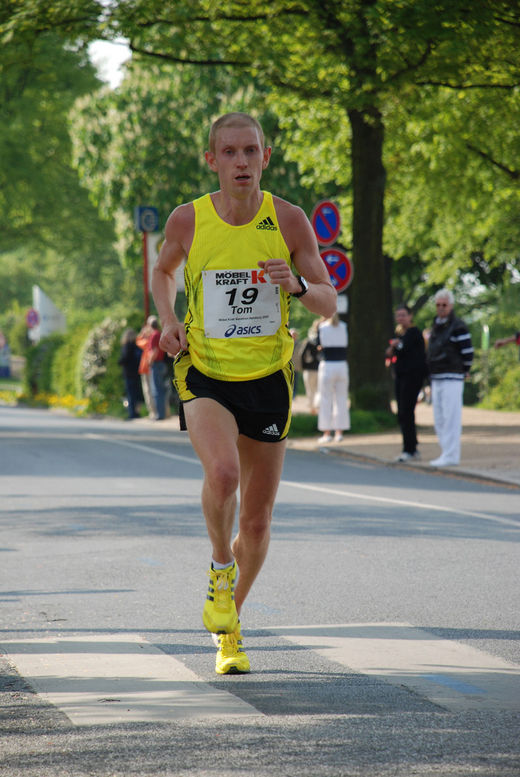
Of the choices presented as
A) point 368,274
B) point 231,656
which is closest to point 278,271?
point 231,656

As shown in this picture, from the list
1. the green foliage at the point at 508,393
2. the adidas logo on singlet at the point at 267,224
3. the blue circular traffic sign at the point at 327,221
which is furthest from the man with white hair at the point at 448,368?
the green foliage at the point at 508,393

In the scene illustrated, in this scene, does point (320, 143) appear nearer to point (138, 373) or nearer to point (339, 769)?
point (138, 373)

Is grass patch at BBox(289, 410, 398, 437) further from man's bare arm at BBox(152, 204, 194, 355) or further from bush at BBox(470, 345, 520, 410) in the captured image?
man's bare arm at BBox(152, 204, 194, 355)

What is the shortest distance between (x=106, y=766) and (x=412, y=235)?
28384 millimetres

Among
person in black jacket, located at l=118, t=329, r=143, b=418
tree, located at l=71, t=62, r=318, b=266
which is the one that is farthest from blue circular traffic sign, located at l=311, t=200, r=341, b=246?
tree, located at l=71, t=62, r=318, b=266

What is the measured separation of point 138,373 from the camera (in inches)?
1075

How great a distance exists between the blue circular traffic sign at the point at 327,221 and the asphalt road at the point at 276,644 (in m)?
8.81

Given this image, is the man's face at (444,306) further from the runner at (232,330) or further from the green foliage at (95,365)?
Result: the green foliage at (95,365)

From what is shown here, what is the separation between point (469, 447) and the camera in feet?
59.9

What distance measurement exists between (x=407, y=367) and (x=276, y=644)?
1048 centimetres

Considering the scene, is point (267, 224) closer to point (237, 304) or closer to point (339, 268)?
point (237, 304)

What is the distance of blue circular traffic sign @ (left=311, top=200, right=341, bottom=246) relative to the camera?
19.7 m

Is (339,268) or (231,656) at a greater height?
(339,268)

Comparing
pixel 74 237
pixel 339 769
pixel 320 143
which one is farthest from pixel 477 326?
pixel 339 769
